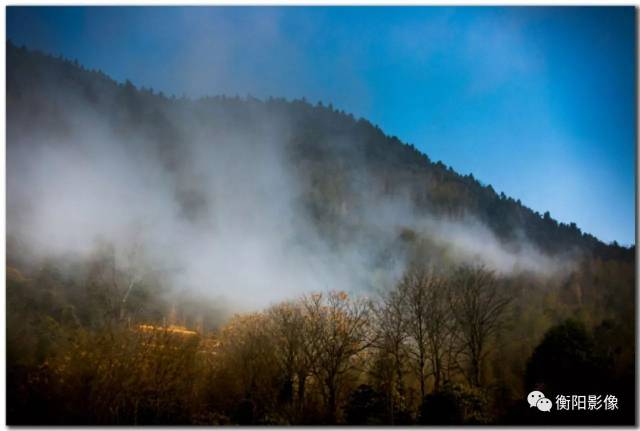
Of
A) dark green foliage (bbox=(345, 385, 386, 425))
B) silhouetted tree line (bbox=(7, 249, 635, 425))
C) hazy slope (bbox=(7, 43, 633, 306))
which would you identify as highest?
hazy slope (bbox=(7, 43, 633, 306))

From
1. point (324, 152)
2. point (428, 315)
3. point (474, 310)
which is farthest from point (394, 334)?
point (324, 152)

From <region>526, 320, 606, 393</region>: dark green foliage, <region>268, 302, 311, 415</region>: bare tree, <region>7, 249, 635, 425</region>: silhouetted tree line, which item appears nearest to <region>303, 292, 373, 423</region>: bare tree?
<region>7, 249, 635, 425</region>: silhouetted tree line

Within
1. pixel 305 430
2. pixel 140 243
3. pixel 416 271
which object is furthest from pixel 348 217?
pixel 305 430

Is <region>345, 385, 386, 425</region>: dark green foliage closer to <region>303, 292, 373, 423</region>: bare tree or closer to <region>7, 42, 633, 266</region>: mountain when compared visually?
<region>303, 292, 373, 423</region>: bare tree

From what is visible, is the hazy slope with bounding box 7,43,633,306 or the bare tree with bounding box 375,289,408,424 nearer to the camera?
the bare tree with bounding box 375,289,408,424

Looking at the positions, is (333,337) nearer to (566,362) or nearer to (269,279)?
(566,362)

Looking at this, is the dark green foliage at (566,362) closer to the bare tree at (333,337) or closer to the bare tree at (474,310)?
the bare tree at (474,310)
